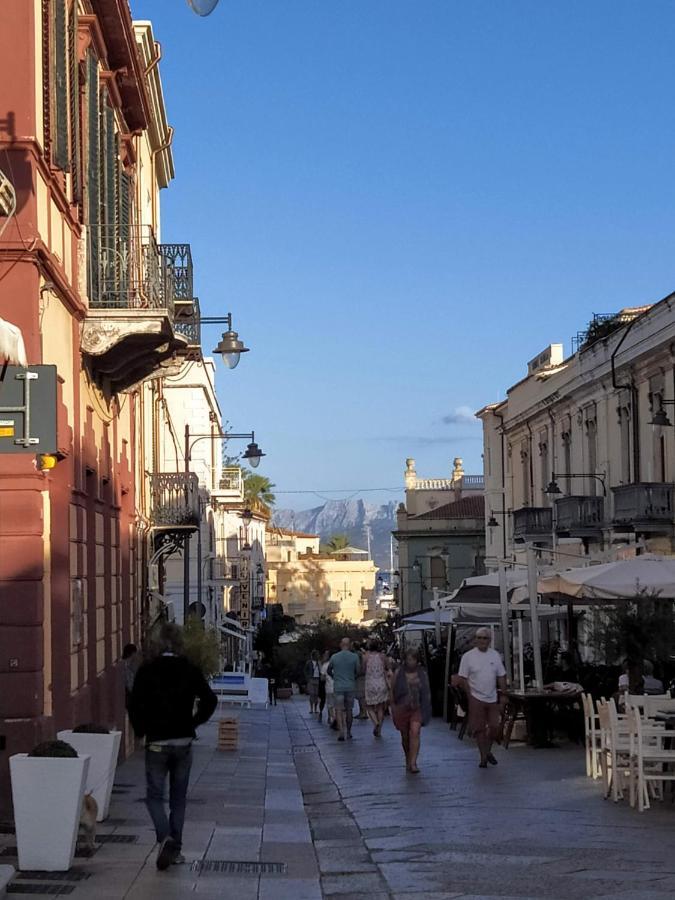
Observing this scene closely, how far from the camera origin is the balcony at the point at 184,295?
64.3ft

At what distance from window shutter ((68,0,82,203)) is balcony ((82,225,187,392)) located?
2.65ft

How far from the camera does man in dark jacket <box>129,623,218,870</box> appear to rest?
35.1 ft

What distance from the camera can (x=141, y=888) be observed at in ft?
32.3

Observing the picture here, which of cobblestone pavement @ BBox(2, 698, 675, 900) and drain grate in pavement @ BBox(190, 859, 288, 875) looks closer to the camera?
cobblestone pavement @ BBox(2, 698, 675, 900)

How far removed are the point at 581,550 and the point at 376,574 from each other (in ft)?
336

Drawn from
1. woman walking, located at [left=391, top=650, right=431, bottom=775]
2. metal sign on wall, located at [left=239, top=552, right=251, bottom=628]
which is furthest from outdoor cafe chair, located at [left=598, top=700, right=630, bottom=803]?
metal sign on wall, located at [left=239, top=552, right=251, bottom=628]

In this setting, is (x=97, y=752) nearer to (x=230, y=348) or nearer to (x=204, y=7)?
(x=204, y=7)

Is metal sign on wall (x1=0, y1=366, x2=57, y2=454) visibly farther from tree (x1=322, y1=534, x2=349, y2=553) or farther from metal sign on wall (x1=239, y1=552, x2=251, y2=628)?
tree (x1=322, y1=534, x2=349, y2=553)

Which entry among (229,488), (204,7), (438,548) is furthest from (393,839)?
(438,548)

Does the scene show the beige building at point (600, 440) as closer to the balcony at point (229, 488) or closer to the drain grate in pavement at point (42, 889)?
the balcony at point (229, 488)

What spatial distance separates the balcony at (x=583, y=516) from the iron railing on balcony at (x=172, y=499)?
1970cm

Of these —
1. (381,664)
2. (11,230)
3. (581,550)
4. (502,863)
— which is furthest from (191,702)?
(581,550)

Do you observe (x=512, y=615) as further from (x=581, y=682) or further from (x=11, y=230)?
(x=11, y=230)

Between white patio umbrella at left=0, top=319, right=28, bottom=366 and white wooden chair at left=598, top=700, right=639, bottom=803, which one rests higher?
white patio umbrella at left=0, top=319, right=28, bottom=366
